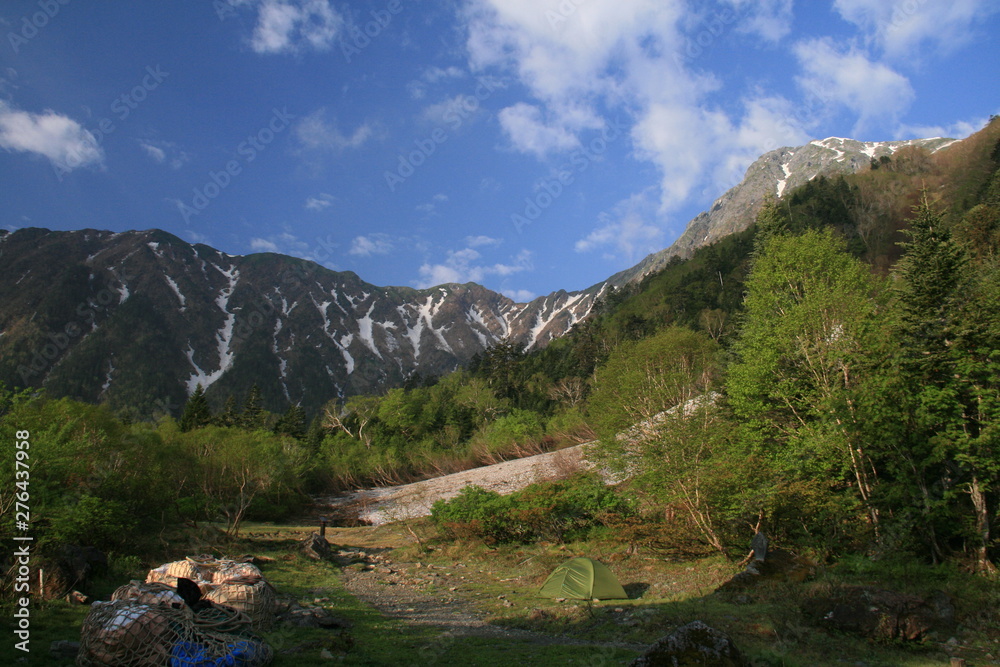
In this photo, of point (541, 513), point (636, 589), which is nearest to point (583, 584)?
point (636, 589)

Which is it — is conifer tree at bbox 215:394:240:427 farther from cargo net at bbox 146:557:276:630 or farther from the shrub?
cargo net at bbox 146:557:276:630

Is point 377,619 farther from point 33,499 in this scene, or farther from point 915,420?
point 915,420

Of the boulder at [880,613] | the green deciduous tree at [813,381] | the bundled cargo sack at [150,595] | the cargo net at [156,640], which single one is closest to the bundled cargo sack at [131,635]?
the cargo net at [156,640]

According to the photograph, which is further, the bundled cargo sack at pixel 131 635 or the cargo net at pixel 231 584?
the cargo net at pixel 231 584

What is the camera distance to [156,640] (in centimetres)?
618

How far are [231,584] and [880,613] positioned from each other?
11.9 meters

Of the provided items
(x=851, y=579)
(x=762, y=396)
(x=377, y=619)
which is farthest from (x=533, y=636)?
(x=762, y=396)

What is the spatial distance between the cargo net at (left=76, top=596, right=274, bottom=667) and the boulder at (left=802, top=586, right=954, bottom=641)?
9805mm

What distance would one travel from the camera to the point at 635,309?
85938mm

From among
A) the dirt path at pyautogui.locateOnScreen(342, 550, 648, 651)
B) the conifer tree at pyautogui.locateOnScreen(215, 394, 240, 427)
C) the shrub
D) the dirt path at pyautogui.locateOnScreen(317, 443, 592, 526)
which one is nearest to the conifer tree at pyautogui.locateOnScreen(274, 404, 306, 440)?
the conifer tree at pyautogui.locateOnScreen(215, 394, 240, 427)

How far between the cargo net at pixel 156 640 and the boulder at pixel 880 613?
9.80m

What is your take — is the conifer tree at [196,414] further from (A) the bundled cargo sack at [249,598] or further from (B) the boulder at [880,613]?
(B) the boulder at [880,613]

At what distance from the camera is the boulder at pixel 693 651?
580cm

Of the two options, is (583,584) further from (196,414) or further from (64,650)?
(196,414)
